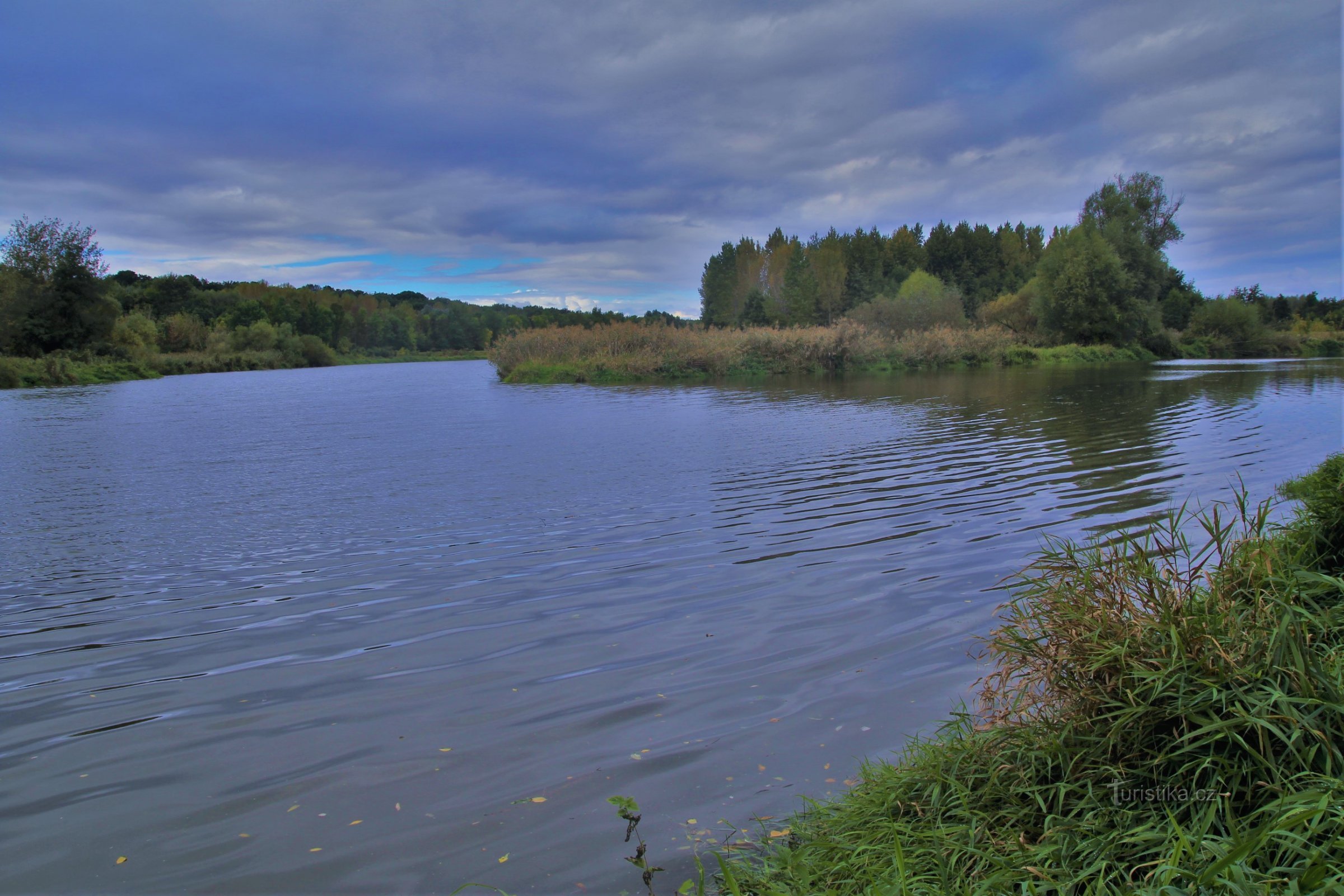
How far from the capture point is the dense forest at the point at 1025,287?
56.8 meters

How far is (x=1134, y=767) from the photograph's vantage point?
265 cm

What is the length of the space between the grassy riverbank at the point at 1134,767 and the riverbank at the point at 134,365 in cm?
5672

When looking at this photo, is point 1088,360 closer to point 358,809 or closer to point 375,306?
point 358,809

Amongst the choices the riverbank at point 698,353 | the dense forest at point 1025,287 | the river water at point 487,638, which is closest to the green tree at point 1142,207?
the dense forest at point 1025,287

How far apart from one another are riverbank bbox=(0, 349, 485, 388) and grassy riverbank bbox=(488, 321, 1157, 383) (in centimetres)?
2692

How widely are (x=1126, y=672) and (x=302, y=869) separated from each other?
3.24 metres

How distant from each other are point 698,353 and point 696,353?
123 millimetres

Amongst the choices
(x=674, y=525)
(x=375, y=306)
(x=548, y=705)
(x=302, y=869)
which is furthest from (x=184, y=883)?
(x=375, y=306)

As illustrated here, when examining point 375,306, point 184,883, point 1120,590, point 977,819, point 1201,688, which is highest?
point 375,306

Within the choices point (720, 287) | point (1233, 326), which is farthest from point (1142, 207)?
point (720, 287)

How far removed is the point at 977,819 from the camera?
2.73 meters

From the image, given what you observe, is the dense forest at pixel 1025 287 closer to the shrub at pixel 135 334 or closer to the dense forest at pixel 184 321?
the dense forest at pixel 184 321

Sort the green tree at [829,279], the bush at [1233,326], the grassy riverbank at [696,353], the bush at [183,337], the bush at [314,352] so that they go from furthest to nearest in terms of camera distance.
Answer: the bush at [314,352] < the green tree at [829,279] < the bush at [183,337] < the bush at [1233,326] < the grassy riverbank at [696,353]

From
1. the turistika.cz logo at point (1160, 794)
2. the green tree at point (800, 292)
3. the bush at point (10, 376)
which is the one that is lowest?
the turistika.cz logo at point (1160, 794)
